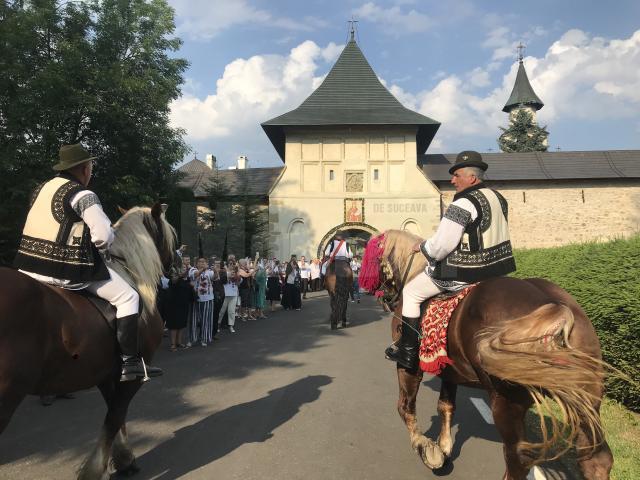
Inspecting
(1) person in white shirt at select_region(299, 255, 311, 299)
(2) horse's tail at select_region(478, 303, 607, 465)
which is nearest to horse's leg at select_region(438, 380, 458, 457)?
(2) horse's tail at select_region(478, 303, 607, 465)

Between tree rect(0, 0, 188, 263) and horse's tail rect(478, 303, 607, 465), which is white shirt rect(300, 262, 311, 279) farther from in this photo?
horse's tail rect(478, 303, 607, 465)

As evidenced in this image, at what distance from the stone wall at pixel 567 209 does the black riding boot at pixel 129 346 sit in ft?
98.3

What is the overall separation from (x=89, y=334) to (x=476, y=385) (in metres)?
2.89

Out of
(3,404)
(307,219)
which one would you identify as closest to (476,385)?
(3,404)

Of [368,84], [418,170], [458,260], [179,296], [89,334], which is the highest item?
[368,84]

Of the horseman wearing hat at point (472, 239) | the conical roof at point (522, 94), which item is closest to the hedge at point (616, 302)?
the horseman wearing hat at point (472, 239)

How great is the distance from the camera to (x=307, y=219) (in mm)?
30953

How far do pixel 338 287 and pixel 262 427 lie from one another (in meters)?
7.50

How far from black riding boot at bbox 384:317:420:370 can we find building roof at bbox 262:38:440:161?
27733 millimetres

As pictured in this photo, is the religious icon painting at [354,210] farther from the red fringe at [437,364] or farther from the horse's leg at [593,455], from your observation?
the horse's leg at [593,455]

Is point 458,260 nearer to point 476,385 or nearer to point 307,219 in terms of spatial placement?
point 476,385

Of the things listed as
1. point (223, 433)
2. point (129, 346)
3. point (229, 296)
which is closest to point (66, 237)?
point (129, 346)

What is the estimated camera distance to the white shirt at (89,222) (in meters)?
3.27

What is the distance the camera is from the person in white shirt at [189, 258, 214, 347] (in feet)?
33.4
